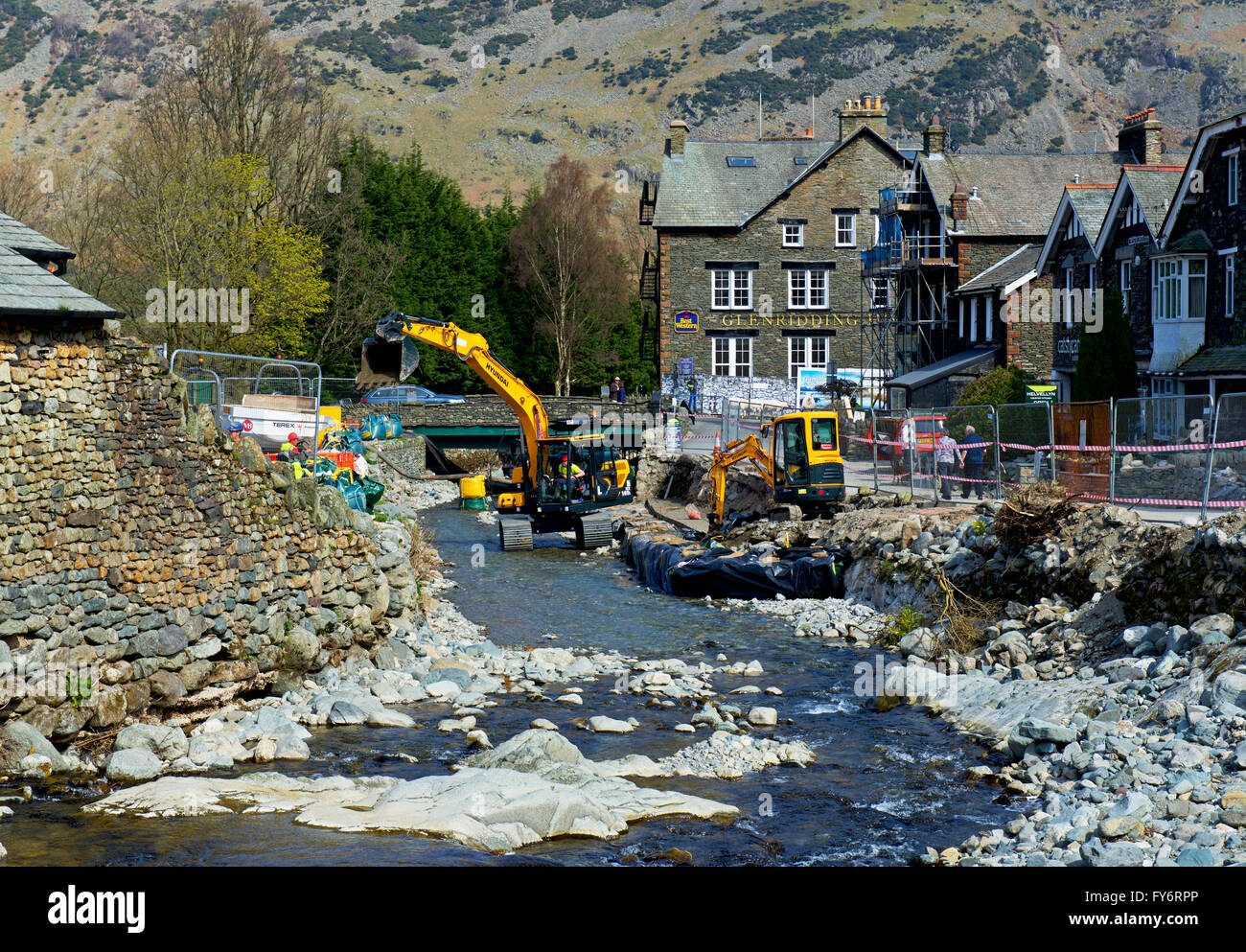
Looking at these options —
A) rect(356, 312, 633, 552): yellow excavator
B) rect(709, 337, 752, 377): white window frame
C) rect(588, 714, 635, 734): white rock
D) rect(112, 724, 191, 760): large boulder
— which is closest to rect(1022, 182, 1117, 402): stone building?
rect(356, 312, 633, 552): yellow excavator

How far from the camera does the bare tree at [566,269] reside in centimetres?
6362

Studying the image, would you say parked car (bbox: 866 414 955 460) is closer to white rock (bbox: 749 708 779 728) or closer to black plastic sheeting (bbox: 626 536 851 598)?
black plastic sheeting (bbox: 626 536 851 598)

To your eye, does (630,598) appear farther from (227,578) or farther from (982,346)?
(982,346)

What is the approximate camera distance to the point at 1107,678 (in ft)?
49.3

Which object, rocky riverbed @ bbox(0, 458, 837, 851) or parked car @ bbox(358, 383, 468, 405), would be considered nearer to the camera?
rocky riverbed @ bbox(0, 458, 837, 851)

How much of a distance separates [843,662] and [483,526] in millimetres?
20786

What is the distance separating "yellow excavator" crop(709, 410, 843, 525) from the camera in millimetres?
27641

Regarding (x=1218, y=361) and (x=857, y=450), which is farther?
(x=857, y=450)

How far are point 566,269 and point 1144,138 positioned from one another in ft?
90.3

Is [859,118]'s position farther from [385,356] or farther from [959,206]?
[385,356]

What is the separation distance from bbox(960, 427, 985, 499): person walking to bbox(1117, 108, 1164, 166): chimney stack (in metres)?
26.6

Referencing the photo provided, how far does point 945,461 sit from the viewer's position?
88.7ft

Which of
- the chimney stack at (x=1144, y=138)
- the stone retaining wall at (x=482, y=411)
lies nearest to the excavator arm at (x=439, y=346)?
the stone retaining wall at (x=482, y=411)

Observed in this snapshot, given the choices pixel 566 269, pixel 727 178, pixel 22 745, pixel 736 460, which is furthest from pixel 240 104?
pixel 22 745
